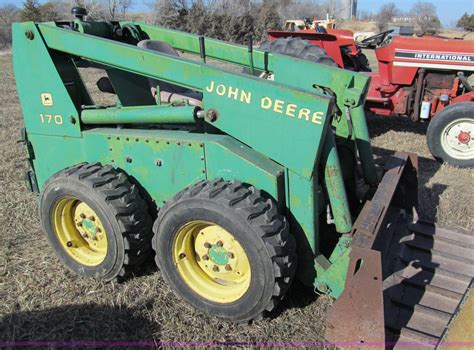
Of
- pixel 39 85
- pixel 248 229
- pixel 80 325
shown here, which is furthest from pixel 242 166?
pixel 39 85

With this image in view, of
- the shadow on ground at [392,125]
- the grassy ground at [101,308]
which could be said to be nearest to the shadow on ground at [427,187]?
the grassy ground at [101,308]

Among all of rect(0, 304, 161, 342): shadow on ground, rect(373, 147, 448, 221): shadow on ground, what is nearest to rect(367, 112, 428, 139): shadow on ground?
rect(373, 147, 448, 221): shadow on ground

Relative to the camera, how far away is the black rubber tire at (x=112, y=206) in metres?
2.91

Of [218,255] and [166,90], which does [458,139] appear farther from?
[218,255]

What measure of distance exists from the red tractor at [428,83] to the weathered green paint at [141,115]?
2.87 metres

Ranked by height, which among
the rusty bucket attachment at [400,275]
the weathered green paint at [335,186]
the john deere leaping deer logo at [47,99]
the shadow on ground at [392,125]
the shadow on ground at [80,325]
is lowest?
the shadow on ground at [392,125]

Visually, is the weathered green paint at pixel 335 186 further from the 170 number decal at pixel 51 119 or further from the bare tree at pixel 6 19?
the bare tree at pixel 6 19

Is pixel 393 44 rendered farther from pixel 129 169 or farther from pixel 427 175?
pixel 129 169

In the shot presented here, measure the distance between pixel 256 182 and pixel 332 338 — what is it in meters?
0.96

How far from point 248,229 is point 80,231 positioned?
144 cm

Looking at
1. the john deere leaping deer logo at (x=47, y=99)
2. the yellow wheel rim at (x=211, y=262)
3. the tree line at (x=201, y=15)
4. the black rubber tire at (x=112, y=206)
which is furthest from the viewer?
the tree line at (x=201, y=15)

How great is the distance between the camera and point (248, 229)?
2457 millimetres

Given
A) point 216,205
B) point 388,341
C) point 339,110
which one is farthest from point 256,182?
point 388,341

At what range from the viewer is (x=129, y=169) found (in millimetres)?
3104
